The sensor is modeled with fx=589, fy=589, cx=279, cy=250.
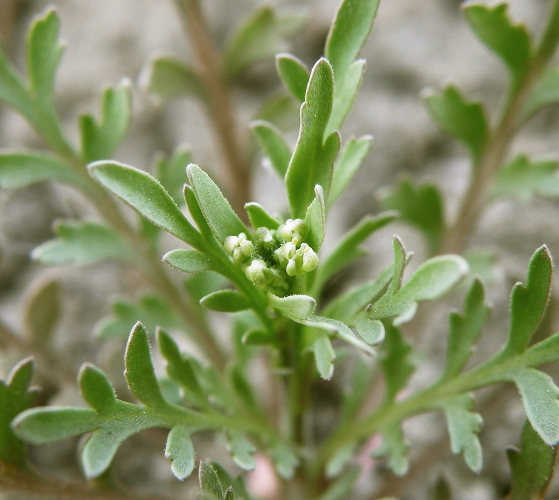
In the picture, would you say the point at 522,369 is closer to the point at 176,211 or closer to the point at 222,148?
the point at 176,211

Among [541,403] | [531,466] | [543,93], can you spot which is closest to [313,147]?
[541,403]

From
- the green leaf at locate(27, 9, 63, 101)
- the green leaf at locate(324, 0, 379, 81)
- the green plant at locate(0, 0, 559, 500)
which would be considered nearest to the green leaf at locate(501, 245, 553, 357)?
the green plant at locate(0, 0, 559, 500)

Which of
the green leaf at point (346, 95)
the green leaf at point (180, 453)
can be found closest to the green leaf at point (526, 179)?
the green leaf at point (346, 95)

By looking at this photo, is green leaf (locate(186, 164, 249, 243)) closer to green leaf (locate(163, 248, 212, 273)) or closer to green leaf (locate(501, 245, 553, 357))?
green leaf (locate(163, 248, 212, 273))

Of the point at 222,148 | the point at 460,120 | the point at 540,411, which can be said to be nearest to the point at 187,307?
the point at 222,148

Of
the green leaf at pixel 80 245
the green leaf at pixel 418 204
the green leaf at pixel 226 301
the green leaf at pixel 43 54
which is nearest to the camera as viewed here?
the green leaf at pixel 226 301

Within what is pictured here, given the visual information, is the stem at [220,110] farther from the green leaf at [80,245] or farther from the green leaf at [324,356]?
the green leaf at [324,356]

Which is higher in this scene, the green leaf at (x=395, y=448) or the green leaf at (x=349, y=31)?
the green leaf at (x=349, y=31)
